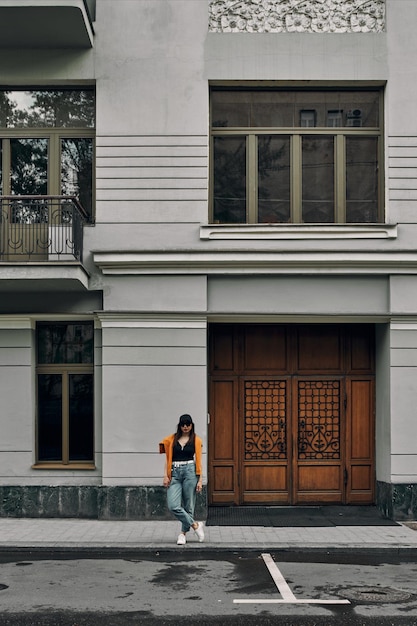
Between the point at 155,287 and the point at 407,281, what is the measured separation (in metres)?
4.12

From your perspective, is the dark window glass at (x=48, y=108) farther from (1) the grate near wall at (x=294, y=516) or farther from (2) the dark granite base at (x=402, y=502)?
(2) the dark granite base at (x=402, y=502)

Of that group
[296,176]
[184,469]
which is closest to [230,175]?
[296,176]

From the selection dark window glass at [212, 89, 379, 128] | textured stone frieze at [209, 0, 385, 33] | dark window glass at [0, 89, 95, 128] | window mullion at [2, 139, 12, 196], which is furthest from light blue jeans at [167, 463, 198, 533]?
textured stone frieze at [209, 0, 385, 33]

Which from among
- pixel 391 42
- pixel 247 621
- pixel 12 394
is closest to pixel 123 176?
pixel 12 394

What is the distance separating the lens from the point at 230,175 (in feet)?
42.5

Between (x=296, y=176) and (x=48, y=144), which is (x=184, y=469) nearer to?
(x=296, y=176)

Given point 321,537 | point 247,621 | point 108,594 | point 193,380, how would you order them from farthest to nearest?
point 193,380, point 321,537, point 108,594, point 247,621

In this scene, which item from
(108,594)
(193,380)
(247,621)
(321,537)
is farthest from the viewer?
(193,380)

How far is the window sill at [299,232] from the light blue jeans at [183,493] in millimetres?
3918

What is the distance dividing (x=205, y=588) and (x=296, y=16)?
920 cm

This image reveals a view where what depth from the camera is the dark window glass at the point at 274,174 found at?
12.9m

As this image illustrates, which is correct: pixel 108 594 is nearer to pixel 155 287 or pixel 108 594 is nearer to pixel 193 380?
pixel 193 380

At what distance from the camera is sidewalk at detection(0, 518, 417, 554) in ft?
34.0

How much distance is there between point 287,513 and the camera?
12.7 meters
